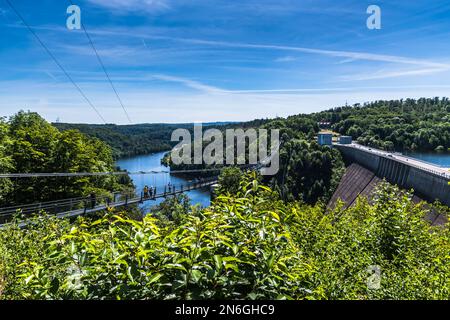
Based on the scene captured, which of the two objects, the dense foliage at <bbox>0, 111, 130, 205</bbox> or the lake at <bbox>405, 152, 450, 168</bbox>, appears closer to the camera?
the dense foliage at <bbox>0, 111, 130, 205</bbox>

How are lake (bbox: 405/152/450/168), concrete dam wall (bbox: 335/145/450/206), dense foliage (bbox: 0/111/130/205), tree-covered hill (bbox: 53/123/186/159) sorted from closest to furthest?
1. dense foliage (bbox: 0/111/130/205)
2. concrete dam wall (bbox: 335/145/450/206)
3. lake (bbox: 405/152/450/168)
4. tree-covered hill (bbox: 53/123/186/159)

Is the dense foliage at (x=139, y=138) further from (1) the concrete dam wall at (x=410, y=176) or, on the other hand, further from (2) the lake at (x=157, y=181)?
(1) the concrete dam wall at (x=410, y=176)

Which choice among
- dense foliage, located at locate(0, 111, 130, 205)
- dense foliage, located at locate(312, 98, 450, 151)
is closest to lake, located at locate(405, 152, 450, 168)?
dense foliage, located at locate(312, 98, 450, 151)

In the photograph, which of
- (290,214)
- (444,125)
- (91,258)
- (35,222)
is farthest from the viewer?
(444,125)

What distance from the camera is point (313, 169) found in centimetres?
6994

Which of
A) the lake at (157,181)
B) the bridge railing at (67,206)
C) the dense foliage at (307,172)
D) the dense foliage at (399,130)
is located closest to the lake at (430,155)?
the dense foliage at (399,130)

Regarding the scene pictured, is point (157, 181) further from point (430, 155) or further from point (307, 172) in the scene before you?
point (430, 155)

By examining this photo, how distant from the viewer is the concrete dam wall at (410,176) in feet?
88.4

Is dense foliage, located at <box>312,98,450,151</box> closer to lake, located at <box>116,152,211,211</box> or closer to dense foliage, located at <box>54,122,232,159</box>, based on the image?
lake, located at <box>116,152,211,211</box>

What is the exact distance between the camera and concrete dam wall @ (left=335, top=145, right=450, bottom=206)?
26.9m

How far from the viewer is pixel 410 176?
3462 cm
